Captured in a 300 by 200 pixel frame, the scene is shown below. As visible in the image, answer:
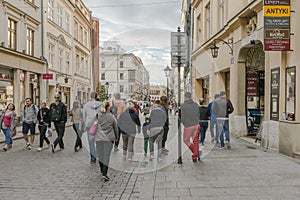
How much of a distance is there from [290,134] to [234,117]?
17.5 ft

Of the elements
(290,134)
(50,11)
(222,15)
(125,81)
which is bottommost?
(290,134)

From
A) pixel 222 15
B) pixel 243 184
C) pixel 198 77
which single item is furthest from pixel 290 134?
pixel 198 77

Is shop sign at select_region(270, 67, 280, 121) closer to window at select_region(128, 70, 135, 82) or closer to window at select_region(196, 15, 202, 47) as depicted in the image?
window at select_region(128, 70, 135, 82)

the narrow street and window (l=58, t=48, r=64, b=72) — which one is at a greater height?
window (l=58, t=48, r=64, b=72)

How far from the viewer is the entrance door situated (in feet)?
43.6

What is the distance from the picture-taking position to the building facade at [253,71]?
29.5 ft

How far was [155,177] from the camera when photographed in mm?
6855

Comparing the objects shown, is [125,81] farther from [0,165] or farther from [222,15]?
[222,15]

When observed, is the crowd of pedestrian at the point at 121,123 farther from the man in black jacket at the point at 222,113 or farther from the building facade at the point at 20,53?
the building facade at the point at 20,53

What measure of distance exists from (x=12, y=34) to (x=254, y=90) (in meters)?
14.4

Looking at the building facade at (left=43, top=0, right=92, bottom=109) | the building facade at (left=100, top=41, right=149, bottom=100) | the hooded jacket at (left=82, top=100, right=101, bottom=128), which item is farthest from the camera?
the building facade at (left=43, top=0, right=92, bottom=109)

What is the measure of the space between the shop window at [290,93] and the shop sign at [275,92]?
50 centimetres

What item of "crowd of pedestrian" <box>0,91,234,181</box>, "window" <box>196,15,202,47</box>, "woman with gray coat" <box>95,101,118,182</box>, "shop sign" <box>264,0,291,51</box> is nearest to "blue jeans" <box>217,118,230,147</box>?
"crowd of pedestrian" <box>0,91,234,181</box>

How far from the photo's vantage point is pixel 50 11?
86.6ft
